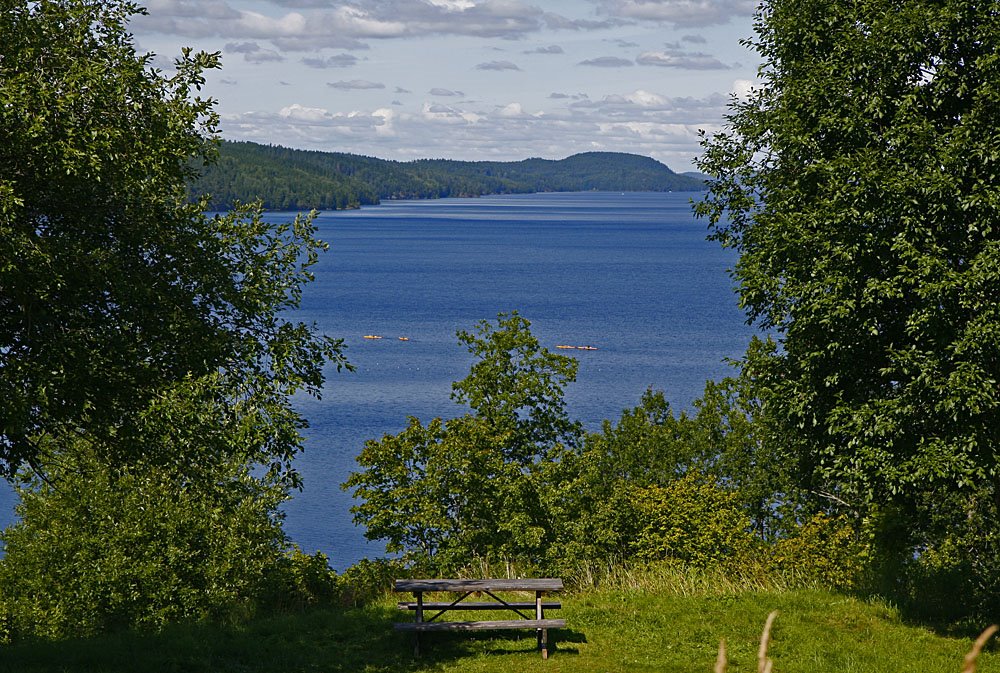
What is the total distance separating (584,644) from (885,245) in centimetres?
701

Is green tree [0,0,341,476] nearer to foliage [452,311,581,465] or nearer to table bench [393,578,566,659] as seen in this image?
table bench [393,578,566,659]

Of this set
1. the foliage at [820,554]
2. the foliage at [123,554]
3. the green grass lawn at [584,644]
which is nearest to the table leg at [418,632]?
the green grass lawn at [584,644]

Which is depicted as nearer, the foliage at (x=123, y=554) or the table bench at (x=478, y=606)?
the table bench at (x=478, y=606)

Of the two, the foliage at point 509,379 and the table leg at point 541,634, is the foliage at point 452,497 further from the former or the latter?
the table leg at point 541,634

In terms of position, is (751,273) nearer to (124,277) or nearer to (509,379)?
(124,277)

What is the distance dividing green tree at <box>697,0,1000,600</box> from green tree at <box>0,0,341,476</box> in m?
7.04

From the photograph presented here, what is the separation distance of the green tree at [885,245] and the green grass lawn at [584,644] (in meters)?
2.16

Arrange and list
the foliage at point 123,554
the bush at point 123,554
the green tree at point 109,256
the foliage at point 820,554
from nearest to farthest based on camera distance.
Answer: the green tree at point 109,256, the foliage at point 820,554, the foliage at point 123,554, the bush at point 123,554

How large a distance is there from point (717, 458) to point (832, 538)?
16.9 m

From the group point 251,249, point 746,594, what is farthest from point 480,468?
point 251,249

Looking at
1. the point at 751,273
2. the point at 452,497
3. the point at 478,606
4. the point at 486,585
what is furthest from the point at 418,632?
the point at 452,497

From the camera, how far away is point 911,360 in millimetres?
13773

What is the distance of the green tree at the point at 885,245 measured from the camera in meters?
13.5

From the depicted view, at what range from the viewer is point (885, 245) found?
1411cm
